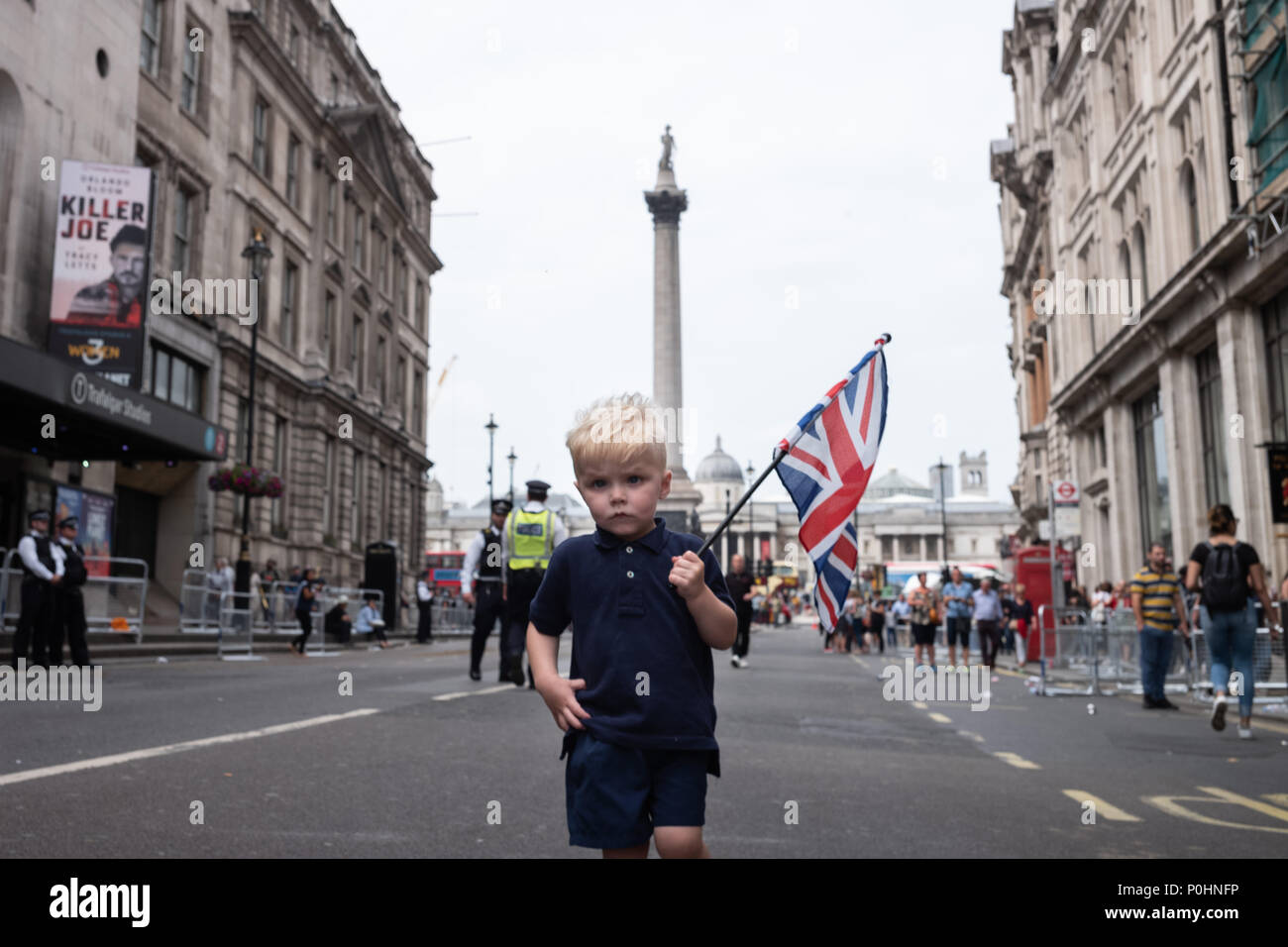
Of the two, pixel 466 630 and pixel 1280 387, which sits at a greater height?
pixel 1280 387

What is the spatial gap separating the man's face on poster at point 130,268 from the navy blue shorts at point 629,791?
74.2 feet

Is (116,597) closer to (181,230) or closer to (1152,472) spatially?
(181,230)

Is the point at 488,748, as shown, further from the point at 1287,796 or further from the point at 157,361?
the point at 157,361

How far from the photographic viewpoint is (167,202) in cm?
2934

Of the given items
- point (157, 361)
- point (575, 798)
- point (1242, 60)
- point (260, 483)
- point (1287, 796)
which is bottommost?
point (1287, 796)

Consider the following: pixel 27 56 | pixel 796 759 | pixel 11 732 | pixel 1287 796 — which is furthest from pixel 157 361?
pixel 1287 796

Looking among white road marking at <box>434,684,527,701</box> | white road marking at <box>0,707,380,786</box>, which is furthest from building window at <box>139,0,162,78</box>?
→ white road marking at <box>0,707,380,786</box>

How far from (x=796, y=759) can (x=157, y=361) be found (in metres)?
24.6

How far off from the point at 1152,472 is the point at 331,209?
27.9 m

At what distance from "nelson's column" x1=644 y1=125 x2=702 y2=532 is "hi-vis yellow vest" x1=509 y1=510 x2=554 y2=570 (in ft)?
191

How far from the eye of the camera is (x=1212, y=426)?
23469mm

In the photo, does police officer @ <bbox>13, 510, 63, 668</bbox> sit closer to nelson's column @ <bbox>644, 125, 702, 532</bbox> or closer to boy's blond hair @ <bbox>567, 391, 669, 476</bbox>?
boy's blond hair @ <bbox>567, 391, 669, 476</bbox>

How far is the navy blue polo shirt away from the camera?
8.80 feet

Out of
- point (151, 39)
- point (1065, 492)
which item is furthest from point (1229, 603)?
point (151, 39)
